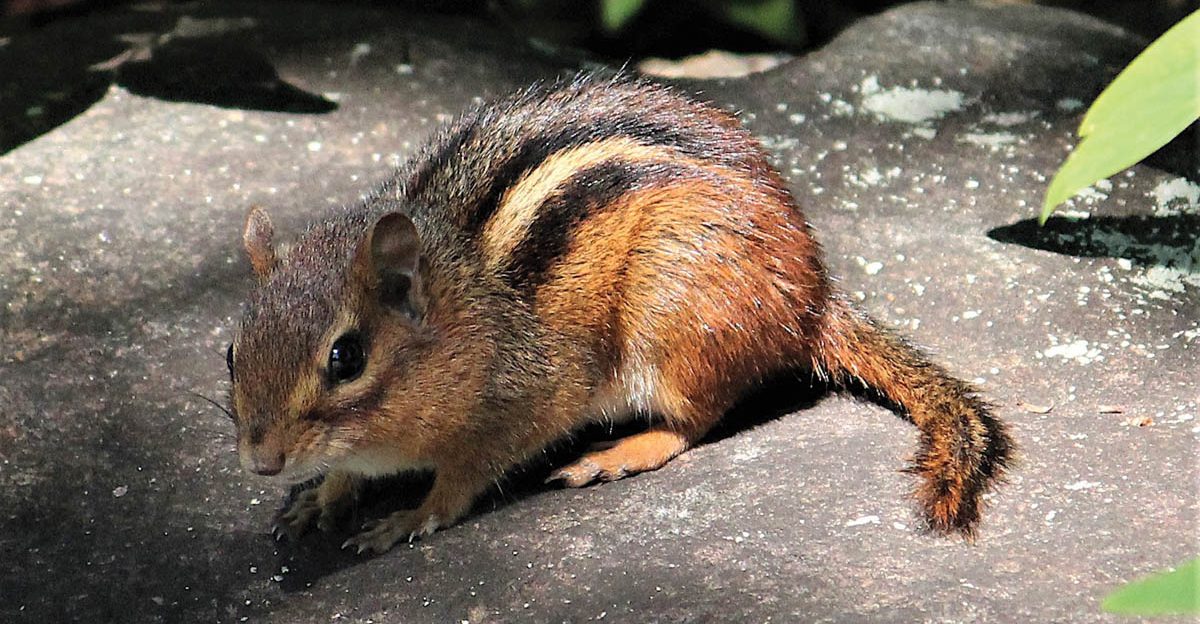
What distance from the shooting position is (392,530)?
3547 mm

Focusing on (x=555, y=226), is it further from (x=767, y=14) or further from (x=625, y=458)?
(x=767, y=14)

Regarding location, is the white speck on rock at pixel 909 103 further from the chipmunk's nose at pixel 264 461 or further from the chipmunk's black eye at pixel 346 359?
the chipmunk's nose at pixel 264 461

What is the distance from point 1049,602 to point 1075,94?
3017 mm

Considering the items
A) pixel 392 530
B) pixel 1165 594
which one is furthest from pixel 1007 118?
pixel 1165 594

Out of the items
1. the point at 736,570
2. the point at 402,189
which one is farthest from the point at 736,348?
the point at 402,189

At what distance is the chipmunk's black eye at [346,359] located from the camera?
3.28 m

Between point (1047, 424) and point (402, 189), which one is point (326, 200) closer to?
point (402, 189)

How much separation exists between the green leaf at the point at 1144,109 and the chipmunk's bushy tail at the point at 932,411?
174 centimetres

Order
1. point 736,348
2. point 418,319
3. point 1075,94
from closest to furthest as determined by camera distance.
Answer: point 418,319 < point 736,348 < point 1075,94

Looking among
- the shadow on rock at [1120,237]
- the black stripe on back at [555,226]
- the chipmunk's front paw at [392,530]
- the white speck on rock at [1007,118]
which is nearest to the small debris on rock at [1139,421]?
the shadow on rock at [1120,237]

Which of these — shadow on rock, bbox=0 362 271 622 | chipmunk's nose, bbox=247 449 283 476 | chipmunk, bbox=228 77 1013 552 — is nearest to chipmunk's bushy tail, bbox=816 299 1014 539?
chipmunk, bbox=228 77 1013 552

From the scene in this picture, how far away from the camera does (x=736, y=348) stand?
378cm

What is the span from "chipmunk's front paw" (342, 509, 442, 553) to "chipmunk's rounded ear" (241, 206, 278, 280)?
0.72 m

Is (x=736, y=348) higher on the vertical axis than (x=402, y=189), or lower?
lower
